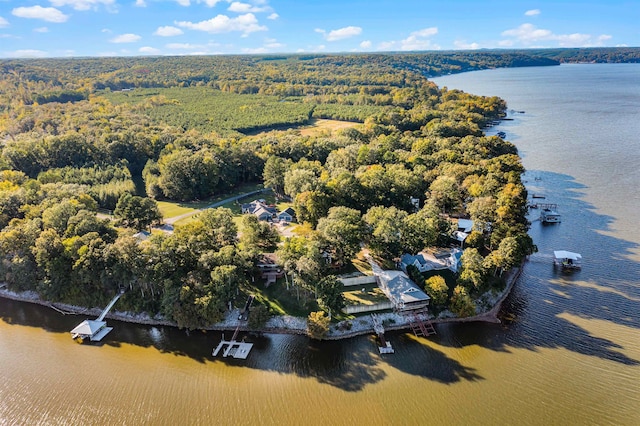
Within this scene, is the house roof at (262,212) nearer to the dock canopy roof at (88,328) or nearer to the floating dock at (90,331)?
the floating dock at (90,331)

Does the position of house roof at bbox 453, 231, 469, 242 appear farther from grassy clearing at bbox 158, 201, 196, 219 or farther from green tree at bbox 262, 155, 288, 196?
grassy clearing at bbox 158, 201, 196, 219

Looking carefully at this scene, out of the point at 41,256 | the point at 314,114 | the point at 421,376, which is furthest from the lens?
the point at 314,114

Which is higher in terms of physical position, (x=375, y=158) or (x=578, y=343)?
(x=375, y=158)

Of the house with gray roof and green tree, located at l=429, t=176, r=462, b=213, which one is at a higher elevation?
green tree, located at l=429, t=176, r=462, b=213

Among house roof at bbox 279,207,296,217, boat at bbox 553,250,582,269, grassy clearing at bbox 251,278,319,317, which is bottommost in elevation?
grassy clearing at bbox 251,278,319,317

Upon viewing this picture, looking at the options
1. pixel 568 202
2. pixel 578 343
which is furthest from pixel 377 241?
pixel 568 202

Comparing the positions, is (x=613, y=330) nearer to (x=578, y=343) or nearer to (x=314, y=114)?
(x=578, y=343)

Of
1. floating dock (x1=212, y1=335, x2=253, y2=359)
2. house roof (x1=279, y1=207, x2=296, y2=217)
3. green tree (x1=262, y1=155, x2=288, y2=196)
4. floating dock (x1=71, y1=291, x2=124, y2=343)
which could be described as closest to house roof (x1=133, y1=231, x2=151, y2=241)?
floating dock (x1=71, y1=291, x2=124, y2=343)
